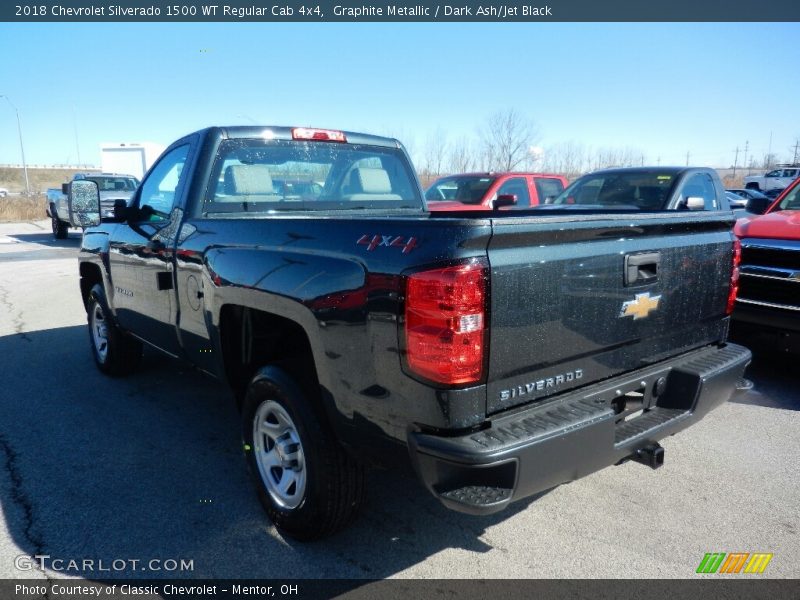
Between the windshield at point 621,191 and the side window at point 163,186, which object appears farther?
the windshield at point 621,191

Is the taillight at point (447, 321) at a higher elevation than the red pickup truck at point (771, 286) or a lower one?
higher

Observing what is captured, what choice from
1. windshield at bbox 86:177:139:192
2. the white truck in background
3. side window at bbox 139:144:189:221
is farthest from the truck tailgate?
the white truck in background

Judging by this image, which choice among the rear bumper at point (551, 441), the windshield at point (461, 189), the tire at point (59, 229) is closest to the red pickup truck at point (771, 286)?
the rear bumper at point (551, 441)

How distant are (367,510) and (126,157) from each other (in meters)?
25.9

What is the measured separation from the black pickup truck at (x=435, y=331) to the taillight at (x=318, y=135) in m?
0.14

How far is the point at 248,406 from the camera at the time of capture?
118 inches

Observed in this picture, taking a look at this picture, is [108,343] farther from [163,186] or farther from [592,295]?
[592,295]

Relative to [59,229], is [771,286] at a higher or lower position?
higher

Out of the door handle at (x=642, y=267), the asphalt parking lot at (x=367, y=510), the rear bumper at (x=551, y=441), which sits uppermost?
the door handle at (x=642, y=267)

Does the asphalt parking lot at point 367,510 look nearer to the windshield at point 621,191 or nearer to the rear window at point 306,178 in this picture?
the rear window at point 306,178

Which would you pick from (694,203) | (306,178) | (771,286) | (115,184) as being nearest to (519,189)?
(694,203)

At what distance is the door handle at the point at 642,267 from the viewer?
2510 mm

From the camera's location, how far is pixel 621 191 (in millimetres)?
7586

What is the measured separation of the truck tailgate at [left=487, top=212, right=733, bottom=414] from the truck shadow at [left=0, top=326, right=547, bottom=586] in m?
0.68
